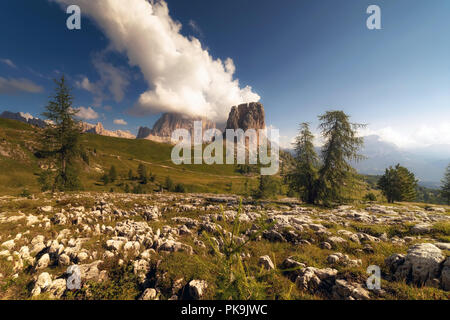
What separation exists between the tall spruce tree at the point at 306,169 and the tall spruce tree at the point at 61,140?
32.3 meters

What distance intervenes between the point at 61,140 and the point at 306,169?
1357 inches

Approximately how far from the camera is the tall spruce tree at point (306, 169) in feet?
68.9

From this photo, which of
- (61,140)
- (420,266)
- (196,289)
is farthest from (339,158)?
(61,140)

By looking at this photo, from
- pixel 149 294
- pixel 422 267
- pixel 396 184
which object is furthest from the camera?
pixel 396 184

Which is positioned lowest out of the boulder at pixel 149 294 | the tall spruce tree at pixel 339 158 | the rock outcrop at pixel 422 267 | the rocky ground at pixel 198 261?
the boulder at pixel 149 294

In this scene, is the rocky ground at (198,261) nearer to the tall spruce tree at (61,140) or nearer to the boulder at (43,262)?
the boulder at (43,262)

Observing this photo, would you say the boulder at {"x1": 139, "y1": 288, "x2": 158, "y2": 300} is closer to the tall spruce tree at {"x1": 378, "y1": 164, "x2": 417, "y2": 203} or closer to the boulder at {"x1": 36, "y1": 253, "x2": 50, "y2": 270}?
the boulder at {"x1": 36, "y1": 253, "x2": 50, "y2": 270}

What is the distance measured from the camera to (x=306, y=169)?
69.2 ft

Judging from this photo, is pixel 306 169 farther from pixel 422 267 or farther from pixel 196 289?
pixel 196 289

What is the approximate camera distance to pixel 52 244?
6266 millimetres

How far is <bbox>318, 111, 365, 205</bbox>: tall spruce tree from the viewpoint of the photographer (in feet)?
63.7

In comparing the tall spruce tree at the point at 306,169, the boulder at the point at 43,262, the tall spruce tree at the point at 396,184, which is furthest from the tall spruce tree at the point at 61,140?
the tall spruce tree at the point at 396,184

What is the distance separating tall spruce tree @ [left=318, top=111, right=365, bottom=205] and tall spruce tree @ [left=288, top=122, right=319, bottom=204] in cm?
103

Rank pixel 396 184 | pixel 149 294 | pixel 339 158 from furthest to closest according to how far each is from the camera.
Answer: pixel 396 184, pixel 339 158, pixel 149 294
